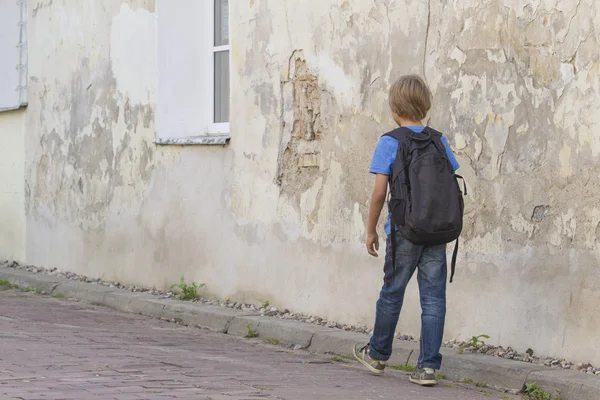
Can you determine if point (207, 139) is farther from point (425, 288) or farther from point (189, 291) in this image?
point (425, 288)

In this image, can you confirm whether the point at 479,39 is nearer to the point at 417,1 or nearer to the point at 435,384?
the point at 417,1

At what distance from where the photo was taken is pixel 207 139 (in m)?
9.03

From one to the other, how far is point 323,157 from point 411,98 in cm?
204

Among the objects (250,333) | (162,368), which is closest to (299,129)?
(250,333)

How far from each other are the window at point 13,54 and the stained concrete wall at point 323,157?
0.57 ft

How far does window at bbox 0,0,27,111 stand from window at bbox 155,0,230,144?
103 inches

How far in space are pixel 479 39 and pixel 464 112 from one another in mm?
437

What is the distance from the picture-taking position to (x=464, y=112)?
674 cm

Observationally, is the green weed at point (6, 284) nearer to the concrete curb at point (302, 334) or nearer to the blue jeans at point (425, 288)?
the concrete curb at point (302, 334)

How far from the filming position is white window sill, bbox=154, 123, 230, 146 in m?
8.89

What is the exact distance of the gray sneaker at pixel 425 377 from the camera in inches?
229

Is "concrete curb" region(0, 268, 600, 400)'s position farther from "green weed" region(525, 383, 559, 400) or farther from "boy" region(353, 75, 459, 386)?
"boy" region(353, 75, 459, 386)

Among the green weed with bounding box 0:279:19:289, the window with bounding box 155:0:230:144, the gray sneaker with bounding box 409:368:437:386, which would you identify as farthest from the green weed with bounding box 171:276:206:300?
the gray sneaker with bounding box 409:368:437:386

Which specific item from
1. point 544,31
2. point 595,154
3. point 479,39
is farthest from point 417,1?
point 595,154
